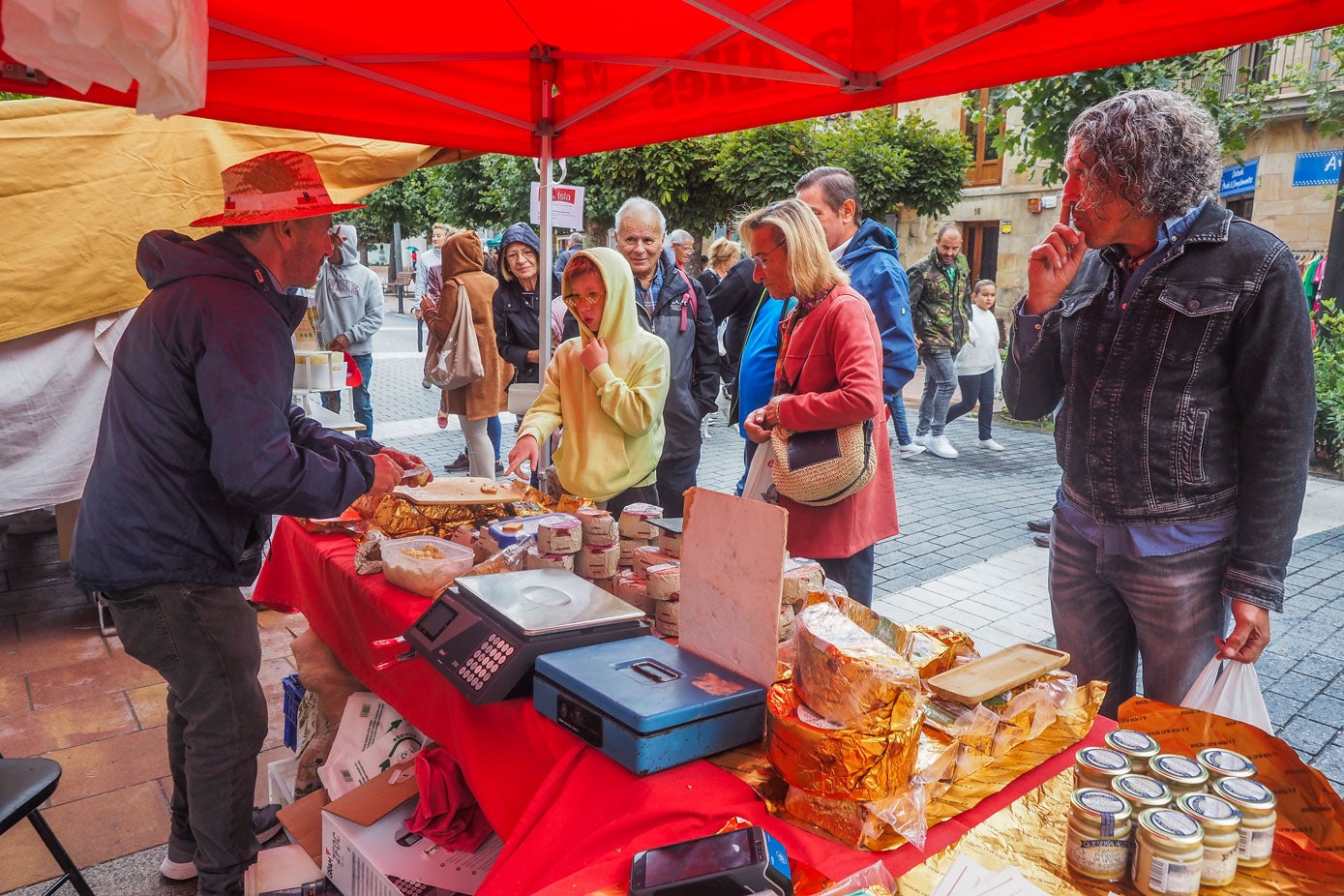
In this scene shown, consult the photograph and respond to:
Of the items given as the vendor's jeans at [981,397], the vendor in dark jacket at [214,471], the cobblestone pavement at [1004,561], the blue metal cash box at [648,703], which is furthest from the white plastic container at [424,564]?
the vendor's jeans at [981,397]

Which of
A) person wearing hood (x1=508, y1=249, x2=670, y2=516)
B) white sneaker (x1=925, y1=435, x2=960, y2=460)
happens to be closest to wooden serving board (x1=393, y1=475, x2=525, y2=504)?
person wearing hood (x1=508, y1=249, x2=670, y2=516)

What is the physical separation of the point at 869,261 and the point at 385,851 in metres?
2.69

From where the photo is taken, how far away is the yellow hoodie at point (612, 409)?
3.02 metres

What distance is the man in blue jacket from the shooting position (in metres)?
3.45

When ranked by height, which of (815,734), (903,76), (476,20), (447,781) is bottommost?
(447,781)

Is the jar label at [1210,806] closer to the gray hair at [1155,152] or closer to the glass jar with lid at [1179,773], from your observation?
the glass jar with lid at [1179,773]

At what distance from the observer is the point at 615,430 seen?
312cm

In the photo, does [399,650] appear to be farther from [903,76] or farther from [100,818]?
[903,76]

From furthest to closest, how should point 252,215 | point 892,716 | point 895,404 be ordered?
point 895,404, point 252,215, point 892,716

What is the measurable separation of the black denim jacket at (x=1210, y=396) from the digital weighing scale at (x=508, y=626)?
1.15 meters

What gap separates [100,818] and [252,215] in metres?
2.02

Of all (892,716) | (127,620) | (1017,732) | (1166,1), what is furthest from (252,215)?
(1166,1)

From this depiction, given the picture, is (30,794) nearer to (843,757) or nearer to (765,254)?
(843,757)

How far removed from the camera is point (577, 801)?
1342mm
